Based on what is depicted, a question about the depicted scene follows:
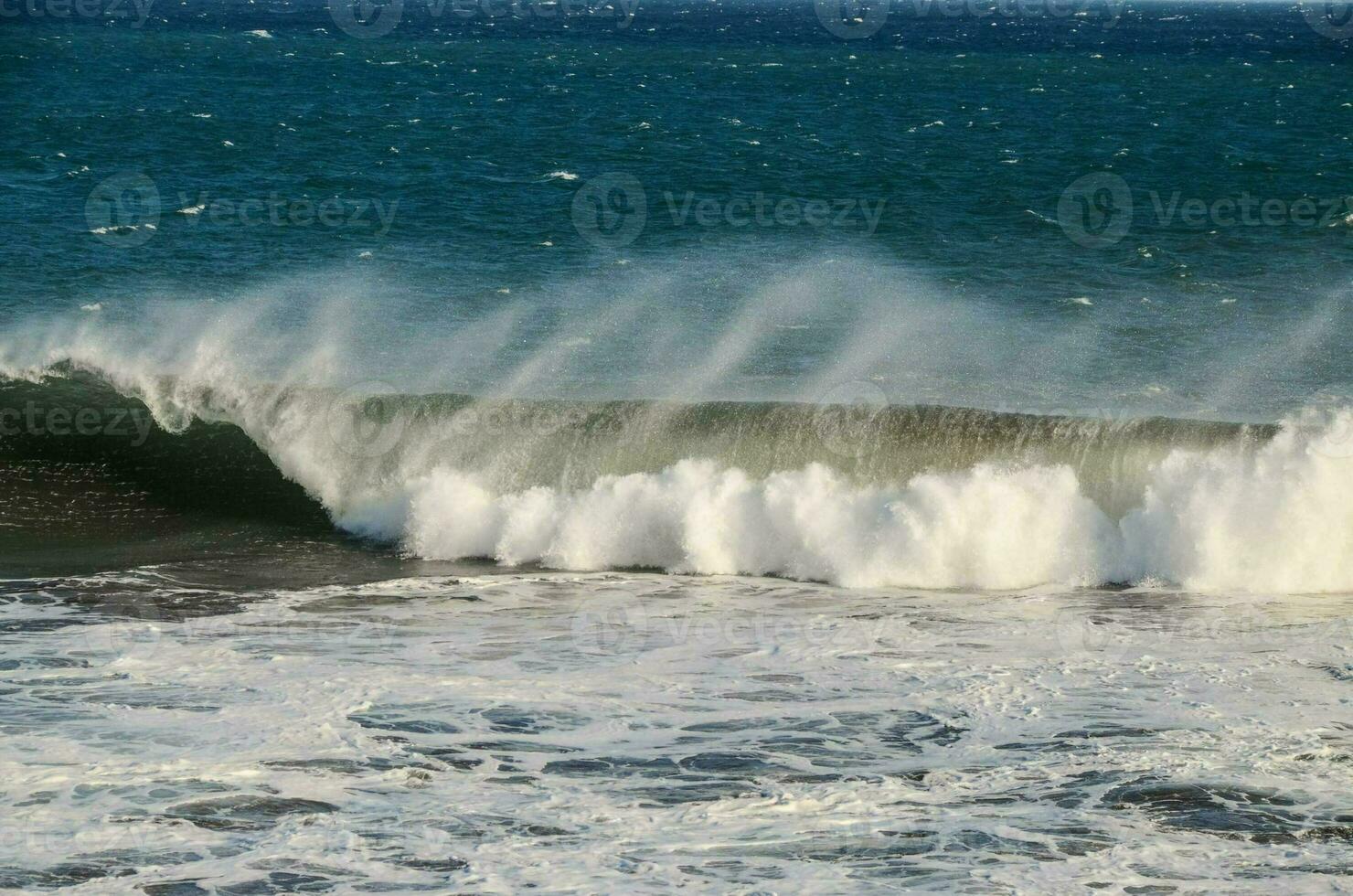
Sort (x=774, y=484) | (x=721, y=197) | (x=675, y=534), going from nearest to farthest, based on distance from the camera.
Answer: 1. (x=675, y=534)
2. (x=774, y=484)
3. (x=721, y=197)

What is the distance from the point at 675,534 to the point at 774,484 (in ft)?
3.95

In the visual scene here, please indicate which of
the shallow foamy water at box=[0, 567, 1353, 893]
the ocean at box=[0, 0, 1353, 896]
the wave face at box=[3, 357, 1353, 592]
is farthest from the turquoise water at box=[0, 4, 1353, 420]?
the shallow foamy water at box=[0, 567, 1353, 893]

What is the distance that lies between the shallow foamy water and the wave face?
0.88 meters

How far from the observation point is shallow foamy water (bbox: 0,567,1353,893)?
865 cm

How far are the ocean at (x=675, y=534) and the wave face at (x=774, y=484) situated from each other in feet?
0.16

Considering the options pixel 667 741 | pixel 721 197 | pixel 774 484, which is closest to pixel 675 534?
pixel 774 484

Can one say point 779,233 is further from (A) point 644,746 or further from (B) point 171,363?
(A) point 644,746

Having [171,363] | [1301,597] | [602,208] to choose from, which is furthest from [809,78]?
[1301,597]

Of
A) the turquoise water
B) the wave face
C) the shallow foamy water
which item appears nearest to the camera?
the shallow foamy water

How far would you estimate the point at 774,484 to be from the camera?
1588cm

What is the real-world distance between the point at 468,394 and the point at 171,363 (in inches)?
169

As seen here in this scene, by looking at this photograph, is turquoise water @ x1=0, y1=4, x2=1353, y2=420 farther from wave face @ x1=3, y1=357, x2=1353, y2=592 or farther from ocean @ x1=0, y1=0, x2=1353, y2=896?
wave face @ x1=3, y1=357, x2=1353, y2=592

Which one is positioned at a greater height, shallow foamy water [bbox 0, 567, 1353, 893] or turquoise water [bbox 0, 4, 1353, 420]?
turquoise water [bbox 0, 4, 1353, 420]

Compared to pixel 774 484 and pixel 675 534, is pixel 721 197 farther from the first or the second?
pixel 675 534
